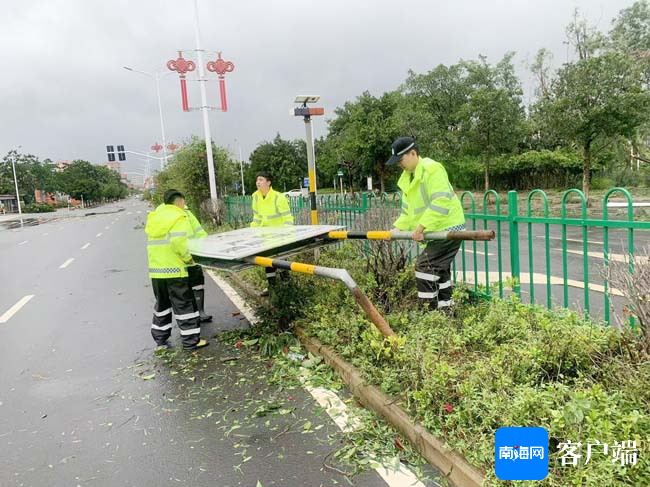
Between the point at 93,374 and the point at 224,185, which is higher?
the point at 224,185

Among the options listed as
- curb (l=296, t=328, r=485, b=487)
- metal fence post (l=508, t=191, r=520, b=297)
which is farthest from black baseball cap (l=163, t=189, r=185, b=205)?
metal fence post (l=508, t=191, r=520, b=297)

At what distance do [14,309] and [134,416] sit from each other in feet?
16.2

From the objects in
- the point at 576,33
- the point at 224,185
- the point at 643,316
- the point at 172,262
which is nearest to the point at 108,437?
the point at 172,262

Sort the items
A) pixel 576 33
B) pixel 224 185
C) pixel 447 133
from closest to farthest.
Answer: pixel 224 185
pixel 576 33
pixel 447 133

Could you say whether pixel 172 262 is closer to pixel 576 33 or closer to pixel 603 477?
pixel 603 477

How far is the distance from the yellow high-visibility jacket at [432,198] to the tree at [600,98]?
15.0m

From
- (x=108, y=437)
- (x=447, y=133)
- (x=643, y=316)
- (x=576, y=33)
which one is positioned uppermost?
(x=576, y=33)

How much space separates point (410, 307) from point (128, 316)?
4.04 meters

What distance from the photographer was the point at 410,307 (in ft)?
15.2

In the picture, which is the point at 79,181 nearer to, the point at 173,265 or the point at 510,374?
the point at 173,265

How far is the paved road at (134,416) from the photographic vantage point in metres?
2.83

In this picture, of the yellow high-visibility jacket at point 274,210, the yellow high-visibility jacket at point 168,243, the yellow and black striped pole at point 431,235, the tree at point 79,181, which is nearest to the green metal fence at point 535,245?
the yellow and black striped pole at point 431,235

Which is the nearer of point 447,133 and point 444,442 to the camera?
point 444,442

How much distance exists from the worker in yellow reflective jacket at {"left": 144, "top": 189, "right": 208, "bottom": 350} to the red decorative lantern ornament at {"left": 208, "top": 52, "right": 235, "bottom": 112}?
11995 millimetres
